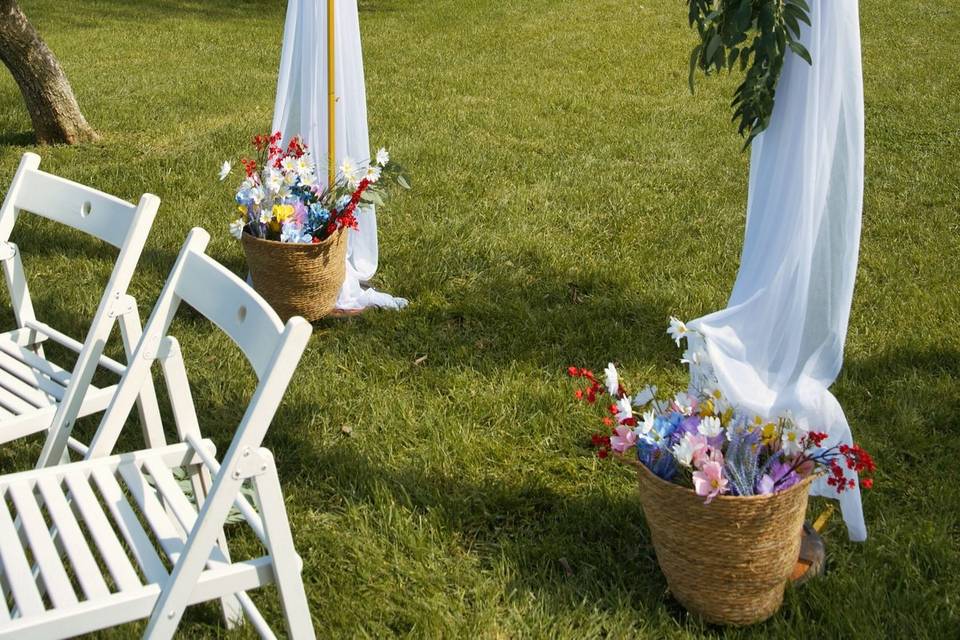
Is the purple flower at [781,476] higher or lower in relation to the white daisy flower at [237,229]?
lower

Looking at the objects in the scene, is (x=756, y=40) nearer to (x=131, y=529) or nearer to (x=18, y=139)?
(x=131, y=529)

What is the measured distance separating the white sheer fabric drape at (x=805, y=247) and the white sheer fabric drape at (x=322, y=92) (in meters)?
1.96

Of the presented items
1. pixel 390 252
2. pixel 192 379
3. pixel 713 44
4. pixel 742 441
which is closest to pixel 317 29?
pixel 390 252

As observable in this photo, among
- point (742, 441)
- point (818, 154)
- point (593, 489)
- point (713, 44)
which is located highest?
point (713, 44)

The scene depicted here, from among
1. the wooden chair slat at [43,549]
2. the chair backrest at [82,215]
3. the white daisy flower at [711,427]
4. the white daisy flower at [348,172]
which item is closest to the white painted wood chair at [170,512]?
the wooden chair slat at [43,549]

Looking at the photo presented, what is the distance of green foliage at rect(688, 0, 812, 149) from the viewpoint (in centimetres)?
265

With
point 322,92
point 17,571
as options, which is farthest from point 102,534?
point 322,92

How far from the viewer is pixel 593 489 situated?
3.21 meters

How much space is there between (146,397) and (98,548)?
21.8 inches

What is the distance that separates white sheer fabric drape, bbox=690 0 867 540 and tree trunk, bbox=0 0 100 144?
5.60 meters

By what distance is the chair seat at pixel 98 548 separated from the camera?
6.33 feet

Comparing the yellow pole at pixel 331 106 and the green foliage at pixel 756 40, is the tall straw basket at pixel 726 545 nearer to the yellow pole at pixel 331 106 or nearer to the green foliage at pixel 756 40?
the green foliage at pixel 756 40

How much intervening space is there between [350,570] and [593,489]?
835mm

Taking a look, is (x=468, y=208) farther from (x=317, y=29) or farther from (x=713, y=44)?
(x=713, y=44)
